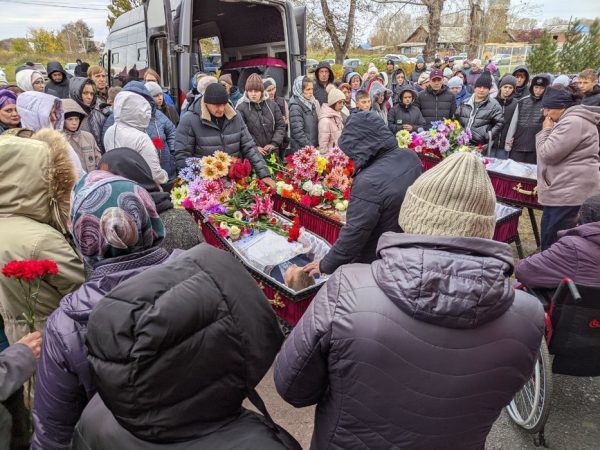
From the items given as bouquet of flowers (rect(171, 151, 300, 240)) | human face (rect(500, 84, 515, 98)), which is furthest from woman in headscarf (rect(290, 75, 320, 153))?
human face (rect(500, 84, 515, 98))

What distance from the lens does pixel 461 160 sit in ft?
4.18

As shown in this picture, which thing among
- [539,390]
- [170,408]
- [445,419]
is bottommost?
[539,390]

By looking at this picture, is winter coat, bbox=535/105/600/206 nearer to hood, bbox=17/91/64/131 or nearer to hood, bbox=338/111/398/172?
hood, bbox=338/111/398/172

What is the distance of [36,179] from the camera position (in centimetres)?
179

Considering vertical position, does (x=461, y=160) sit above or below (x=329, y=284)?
above

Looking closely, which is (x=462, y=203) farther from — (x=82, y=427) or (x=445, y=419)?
(x=82, y=427)

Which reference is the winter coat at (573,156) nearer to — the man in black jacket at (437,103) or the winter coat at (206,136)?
the winter coat at (206,136)

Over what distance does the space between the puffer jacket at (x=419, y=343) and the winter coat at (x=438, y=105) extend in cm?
588

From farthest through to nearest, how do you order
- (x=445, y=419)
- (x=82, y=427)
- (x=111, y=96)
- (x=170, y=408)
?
(x=111, y=96) < (x=445, y=419) < (x=82, y=427) < (x=170, y=408)

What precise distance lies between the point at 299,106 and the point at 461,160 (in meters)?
4.91

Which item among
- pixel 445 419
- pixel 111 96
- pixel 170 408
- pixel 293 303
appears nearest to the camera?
pixel 170 408

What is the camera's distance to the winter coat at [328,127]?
5.43 m

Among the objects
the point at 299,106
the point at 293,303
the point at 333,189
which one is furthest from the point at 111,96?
the point at 293,303

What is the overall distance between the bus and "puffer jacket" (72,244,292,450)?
19.2 ft
